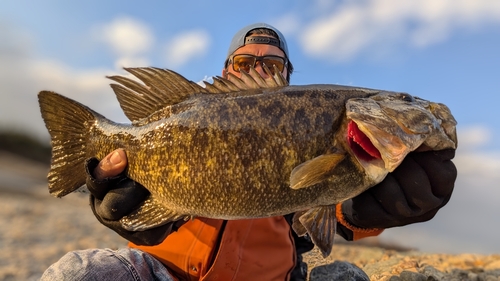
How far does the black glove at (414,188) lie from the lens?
225 centimetres

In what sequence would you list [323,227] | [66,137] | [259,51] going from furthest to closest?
[259,51]
[66,137]
[323,227]

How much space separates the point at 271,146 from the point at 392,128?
717 millimetres

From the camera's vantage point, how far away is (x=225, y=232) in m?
2.71

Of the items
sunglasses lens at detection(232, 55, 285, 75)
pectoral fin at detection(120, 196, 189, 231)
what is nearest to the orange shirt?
pectoral fin at detection(120, 196, 189, 231)

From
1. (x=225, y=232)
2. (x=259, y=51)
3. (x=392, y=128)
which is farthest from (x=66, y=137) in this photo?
(x=259, y=51)

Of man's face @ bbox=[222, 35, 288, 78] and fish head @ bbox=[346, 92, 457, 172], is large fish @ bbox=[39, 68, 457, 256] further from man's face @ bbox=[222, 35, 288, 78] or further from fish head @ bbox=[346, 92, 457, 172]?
man's face @ bbox=[222, 35, 288, 78]

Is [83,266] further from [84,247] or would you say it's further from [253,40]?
[84,247]

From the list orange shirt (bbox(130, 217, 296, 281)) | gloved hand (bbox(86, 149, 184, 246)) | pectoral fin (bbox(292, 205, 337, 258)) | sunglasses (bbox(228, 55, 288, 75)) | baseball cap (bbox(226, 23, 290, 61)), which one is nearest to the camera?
pectoral fin (bbox(292, 205, 337, 258))

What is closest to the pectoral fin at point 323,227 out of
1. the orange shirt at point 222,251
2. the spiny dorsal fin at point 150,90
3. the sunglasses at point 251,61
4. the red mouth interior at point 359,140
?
the red mouth interior at point 359,140

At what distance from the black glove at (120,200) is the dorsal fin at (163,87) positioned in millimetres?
461

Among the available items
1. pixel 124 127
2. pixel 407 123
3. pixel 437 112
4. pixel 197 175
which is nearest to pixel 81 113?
pixel 124 127

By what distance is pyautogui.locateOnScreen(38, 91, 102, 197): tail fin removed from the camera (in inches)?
101

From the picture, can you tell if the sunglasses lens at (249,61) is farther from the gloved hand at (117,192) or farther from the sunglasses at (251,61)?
the gloved hand at (117,192)

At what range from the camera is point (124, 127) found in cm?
243
